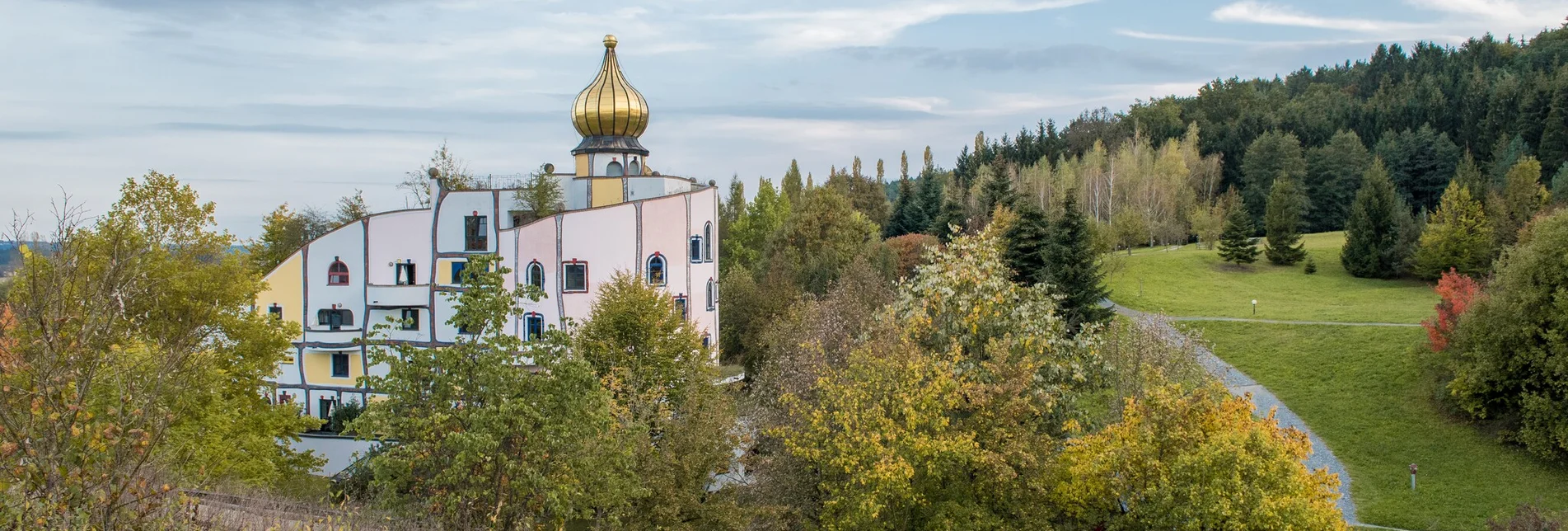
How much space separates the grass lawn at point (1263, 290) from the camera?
4025cm

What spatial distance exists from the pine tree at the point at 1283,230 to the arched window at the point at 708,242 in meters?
32.4

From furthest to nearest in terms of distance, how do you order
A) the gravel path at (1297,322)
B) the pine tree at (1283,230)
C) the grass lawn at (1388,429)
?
the pine tree at (1283,230) < the gravel path at (1297,322) < the grass lawn at (1388,429)

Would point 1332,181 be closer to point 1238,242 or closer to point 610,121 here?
point 1238,242

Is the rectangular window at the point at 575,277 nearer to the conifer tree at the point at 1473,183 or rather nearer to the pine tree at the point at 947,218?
the pine tree at the point at 947,218

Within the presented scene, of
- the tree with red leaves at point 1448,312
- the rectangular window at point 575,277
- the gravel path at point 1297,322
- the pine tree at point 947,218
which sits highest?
the pine tree at point 947,218

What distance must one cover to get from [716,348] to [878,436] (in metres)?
19.2

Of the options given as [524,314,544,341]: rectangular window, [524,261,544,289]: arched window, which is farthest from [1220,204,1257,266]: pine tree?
[524,261,544,289]: arched window

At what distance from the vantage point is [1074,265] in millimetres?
33469

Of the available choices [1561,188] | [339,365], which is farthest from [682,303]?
[1561,188]

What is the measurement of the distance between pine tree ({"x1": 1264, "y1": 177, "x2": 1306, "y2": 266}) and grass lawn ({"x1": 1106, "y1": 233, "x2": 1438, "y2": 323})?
539 millimetres

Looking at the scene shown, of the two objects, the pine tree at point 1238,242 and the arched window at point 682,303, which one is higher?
the pine tree at point 1238,242

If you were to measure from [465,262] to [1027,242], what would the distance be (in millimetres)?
18522

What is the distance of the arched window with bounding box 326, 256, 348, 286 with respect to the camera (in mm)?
32062

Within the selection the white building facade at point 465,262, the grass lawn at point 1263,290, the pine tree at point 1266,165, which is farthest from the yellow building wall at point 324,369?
the pine tree at point 1266,165
